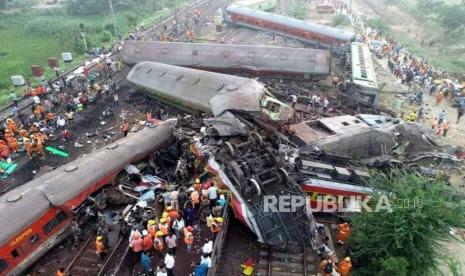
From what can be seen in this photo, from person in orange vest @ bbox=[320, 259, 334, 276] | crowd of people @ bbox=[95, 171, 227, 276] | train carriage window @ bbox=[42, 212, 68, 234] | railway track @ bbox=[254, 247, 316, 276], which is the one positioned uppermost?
crowd of people @ bbox=[95, 171, 227, 276]

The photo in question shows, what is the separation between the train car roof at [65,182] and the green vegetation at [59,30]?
43.5 ft

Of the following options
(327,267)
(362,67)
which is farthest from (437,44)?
(327,267)

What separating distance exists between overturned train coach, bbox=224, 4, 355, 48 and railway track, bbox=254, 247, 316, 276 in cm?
2327

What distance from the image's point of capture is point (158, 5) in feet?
162

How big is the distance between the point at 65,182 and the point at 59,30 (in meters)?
32.0

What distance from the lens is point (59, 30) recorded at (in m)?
39.2

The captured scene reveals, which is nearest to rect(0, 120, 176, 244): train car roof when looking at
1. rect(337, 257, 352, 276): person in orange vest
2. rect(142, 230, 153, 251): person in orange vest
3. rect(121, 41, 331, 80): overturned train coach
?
rect(142, 230, 153, 251): person in orange vest

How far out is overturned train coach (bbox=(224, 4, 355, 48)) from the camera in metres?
31.2

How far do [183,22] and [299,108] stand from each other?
79.7ft

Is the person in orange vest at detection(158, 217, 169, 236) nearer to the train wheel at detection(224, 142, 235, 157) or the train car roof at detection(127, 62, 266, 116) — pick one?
the train wheel at detection(224, 142, 235, 157)

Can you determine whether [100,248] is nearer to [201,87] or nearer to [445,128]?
[201,87]

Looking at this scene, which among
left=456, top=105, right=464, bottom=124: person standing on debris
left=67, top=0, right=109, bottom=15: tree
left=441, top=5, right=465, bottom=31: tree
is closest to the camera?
left=456, top=105, right=464, bottom=124: person standing on debris

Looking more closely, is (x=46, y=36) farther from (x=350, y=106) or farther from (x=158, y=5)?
(x=350, y=106)

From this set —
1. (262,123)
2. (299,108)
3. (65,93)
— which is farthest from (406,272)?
(65,93)
